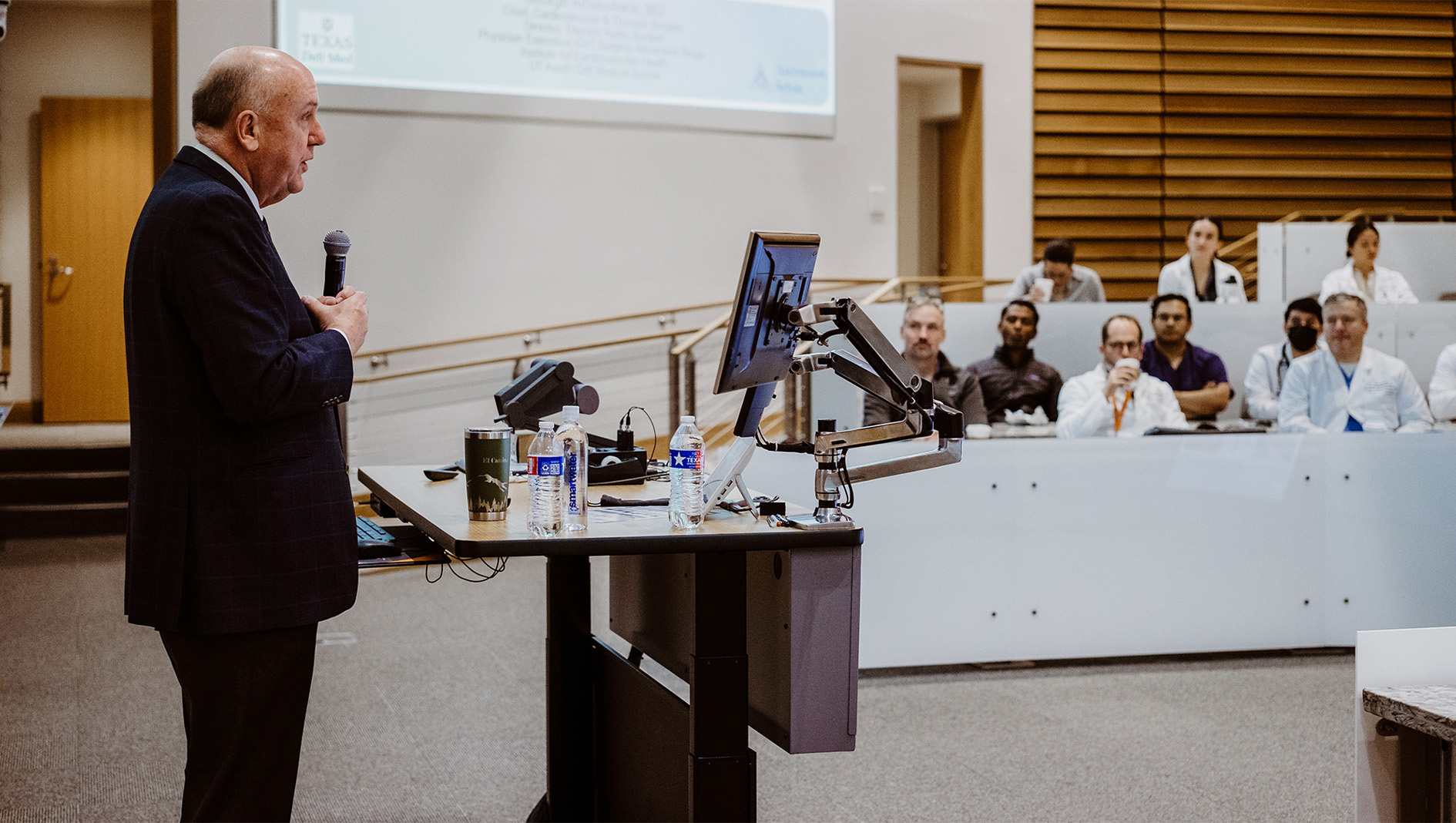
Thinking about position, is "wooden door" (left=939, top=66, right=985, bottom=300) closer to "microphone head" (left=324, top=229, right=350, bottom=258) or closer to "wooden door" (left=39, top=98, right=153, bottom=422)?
"wooden door" (left=39, top=98, right=153, bottom=422)

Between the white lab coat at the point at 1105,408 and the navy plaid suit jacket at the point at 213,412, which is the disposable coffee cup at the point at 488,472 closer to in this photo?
the navy plaid suit jacket at the point at 213,412

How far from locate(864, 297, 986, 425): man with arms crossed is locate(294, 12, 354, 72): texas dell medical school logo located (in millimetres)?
3525

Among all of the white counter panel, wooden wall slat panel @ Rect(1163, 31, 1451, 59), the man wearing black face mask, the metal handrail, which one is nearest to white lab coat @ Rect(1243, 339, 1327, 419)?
the man wearing black face mask

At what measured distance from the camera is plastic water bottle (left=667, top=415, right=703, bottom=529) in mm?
1773

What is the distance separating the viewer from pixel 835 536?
1721 millimetres

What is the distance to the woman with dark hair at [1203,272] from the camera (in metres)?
6.35

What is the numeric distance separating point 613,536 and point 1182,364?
420 cm

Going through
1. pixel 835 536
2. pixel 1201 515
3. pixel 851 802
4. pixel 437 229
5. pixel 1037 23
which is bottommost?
pixel 851 802

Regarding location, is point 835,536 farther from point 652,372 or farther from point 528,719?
point 652,372

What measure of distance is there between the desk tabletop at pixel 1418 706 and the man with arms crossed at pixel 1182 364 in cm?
419

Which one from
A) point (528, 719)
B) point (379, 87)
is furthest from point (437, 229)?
point (528, 719)

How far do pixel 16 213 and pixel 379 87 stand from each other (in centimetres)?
312

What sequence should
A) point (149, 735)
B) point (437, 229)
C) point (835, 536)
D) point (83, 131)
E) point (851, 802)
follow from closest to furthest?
1. point (835, 536)
2. point (851, 802)
3. point (149, 735)
4. point (437, 229)
5. point (83, 131)

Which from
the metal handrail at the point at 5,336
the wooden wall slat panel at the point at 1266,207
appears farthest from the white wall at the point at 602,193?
the metal handrail at the point at 5,336
